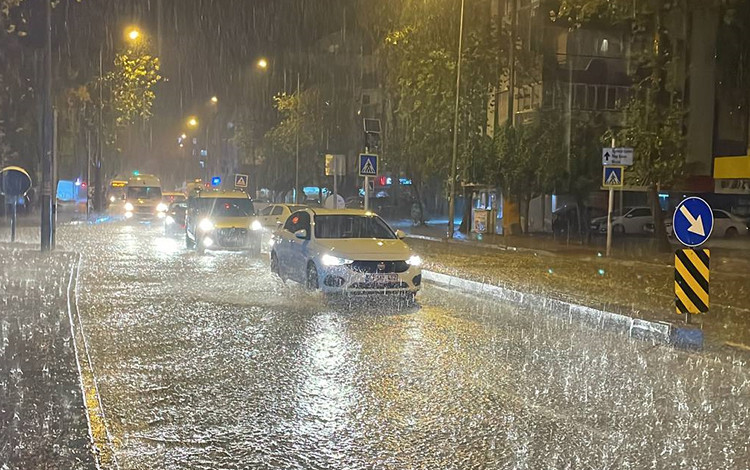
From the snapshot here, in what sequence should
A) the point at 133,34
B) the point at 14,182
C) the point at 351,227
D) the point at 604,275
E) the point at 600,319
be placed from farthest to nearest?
the point at 133,34 → the point at 14,182 → the point at 604,275 → the point at 351,227 → the point at 600,319

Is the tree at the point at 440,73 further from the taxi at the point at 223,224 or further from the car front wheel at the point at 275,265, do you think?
the car front wheel at the point at 275,265

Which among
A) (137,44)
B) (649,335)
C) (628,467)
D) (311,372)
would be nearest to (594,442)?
(628,467)

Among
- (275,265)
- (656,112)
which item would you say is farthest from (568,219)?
(275,265)

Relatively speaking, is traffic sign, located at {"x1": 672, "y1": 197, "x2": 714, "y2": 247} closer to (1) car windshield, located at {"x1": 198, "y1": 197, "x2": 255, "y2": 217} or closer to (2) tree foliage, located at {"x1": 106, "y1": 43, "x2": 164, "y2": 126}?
(1) car windshield, located at {"x1": 198, "y1": 197, "x2": 255, "y2": 217}

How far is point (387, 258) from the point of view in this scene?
12812 millimetres

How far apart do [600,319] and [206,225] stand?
43.8ft

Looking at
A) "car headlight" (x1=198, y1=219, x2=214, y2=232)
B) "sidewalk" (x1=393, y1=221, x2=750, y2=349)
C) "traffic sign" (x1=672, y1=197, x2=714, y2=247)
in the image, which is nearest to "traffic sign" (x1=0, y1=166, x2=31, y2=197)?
"car headlight" (x1=198, y1=219, x2=214, y2=232)

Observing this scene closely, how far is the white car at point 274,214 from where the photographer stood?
25.4 m

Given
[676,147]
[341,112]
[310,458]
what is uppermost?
[341,112]

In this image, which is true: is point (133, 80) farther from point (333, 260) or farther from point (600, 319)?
point (600, 319)

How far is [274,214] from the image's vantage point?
27.1 meters

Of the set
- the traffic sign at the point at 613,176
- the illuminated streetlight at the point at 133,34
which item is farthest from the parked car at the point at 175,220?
the traffic sign at the point at 613,176

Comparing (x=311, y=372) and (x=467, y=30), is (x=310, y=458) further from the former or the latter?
(x=467, y=30)

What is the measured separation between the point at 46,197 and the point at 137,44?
15390 millimetres
